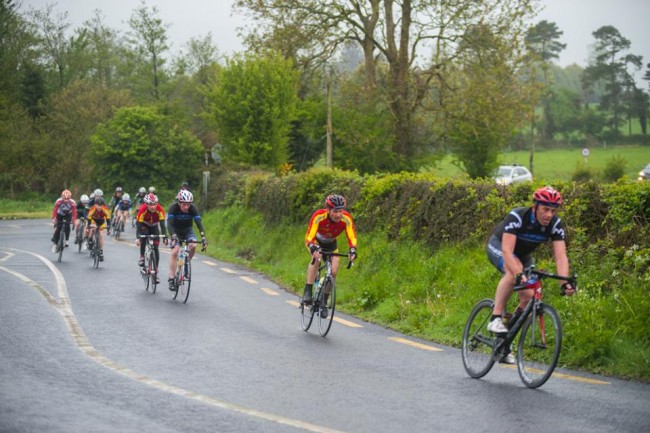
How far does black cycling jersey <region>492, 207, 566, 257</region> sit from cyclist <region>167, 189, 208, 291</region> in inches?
335

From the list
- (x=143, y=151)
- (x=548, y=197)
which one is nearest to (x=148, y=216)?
(x=548, y=197)

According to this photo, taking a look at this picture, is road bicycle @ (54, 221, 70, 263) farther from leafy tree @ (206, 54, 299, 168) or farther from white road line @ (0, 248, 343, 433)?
leafy tree @ (206, 54, 299, 168)

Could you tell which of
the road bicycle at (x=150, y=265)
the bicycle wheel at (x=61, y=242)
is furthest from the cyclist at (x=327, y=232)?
the bicycle wheel at (x=61, y=242)

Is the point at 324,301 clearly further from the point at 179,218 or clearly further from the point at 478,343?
the point at 179,218

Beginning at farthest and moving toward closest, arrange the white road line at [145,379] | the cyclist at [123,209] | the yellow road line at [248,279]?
the cyclist at [123,209] → the yellow road line at [248,279] → the white road line at [145,379]

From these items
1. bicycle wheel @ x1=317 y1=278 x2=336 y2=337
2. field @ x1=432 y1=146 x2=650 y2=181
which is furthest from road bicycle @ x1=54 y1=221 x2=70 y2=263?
field @ x1=432 y1=146 x2=650 y2=181

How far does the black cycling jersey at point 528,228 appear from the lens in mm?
8555

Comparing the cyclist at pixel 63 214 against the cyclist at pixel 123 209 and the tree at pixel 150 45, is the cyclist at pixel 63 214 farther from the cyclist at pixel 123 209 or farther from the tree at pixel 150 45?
the tree at pixel 150 45

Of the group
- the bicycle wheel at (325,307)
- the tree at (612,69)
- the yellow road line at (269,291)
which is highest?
the tree at (612,69)

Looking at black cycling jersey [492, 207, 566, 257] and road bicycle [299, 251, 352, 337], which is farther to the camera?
road bicycle [299, 251, 352, 337]

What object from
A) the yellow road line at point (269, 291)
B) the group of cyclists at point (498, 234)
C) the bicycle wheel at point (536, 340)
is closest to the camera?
the bicycle wheel at point (536, 340)

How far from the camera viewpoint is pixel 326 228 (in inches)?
501

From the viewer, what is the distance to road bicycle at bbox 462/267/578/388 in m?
8.26

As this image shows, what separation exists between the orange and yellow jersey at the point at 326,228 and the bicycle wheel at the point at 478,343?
3.01 metres
